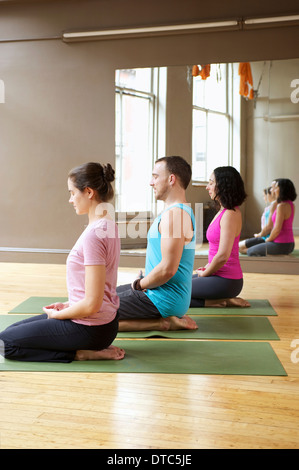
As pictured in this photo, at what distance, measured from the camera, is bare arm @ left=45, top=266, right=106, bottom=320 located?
219 cm

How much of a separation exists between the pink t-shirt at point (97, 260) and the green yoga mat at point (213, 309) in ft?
4.00

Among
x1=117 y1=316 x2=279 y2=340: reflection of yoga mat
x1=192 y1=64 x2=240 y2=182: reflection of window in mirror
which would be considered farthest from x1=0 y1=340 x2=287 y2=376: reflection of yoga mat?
x1=192 y1=64 x2=240 y2=182: reflection of window in mirror

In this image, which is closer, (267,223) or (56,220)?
(267,223)

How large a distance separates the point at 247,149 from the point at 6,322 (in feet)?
10.3

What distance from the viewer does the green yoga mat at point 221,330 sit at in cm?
294

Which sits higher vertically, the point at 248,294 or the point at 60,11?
the point at 60,11

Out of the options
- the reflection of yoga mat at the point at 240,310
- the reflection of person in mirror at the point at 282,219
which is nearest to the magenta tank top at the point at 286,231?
the reflection of person in mirror at the point at 282,219

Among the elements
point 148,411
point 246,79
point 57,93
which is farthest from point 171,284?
point 57,93

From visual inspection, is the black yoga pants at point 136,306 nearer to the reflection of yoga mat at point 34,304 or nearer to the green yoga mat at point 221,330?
the green yoga mat at point 221,330

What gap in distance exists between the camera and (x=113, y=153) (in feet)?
19.1

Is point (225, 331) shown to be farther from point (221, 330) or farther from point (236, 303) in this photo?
point (236, 303)

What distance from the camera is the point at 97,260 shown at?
2.19 metres
